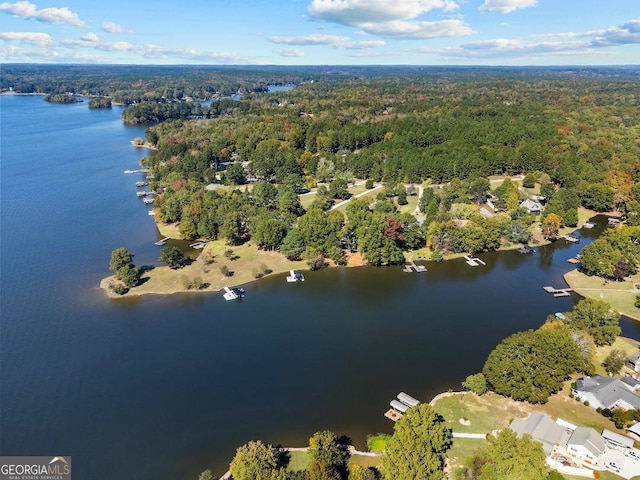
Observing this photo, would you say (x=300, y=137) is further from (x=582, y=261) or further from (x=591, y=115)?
(x=591, y=115)

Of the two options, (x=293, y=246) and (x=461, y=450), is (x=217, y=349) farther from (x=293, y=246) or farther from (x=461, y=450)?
(x=461, y=450)

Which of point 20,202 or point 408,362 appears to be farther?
point 20,202

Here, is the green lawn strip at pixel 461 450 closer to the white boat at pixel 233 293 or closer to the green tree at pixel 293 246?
the white boat at pixel 233 293

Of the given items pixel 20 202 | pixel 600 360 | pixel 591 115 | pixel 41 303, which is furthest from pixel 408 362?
pixel 591 115

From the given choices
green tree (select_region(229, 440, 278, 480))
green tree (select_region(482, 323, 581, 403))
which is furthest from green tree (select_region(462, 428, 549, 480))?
green tree (select_region(229, 440, 278, 480))

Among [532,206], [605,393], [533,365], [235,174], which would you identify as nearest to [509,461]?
[533,365]
